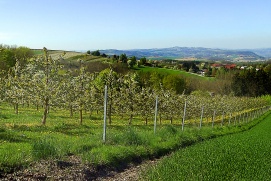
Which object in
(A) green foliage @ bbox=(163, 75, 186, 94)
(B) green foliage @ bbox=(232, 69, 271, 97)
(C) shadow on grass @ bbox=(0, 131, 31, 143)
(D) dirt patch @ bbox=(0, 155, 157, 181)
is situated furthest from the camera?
(B) green foliage @ bbox=(232, 69, 271, 97)

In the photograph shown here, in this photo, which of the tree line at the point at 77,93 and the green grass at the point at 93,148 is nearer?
the green grass at the point at 93,148

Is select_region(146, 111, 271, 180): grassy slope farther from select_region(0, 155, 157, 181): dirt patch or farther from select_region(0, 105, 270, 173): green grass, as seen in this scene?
select_region(0, 105, 270, 173): green grass

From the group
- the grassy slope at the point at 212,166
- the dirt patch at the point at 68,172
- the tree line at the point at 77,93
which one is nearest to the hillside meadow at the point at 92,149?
the dirt patch at the point at 68,172

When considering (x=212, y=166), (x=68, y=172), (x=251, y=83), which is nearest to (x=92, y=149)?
→ (x=68, y=172)

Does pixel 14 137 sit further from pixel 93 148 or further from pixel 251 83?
pixel 251 83

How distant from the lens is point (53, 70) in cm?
1769

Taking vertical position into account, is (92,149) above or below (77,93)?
above

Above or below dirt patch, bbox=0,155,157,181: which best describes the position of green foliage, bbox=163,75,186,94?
below

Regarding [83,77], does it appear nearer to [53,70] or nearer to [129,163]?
[53,70]

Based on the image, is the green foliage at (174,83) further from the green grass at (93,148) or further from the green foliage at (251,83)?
the green grass at (93,148)

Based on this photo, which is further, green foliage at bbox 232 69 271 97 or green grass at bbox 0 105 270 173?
green foliage at bbox 232 69 271 97

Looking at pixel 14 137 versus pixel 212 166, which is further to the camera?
pixel 14 137

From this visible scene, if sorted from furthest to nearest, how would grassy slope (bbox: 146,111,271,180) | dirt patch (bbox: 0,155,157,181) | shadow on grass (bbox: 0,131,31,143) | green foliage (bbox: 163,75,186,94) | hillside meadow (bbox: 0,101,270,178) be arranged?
green foliage (bbox: 163,75,186,94) < shadow on grass (bbox: 0,131,31,143) < hillside meadow (bbox: 0,101,270,178) < grassy slope (bbox: 146,111,271,180) < dirt patch (bbox: 0,155,157,181)

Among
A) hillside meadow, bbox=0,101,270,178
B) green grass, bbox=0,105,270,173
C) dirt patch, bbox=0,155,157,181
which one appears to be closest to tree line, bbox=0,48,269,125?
green grass, bbox=0,105,270,173
